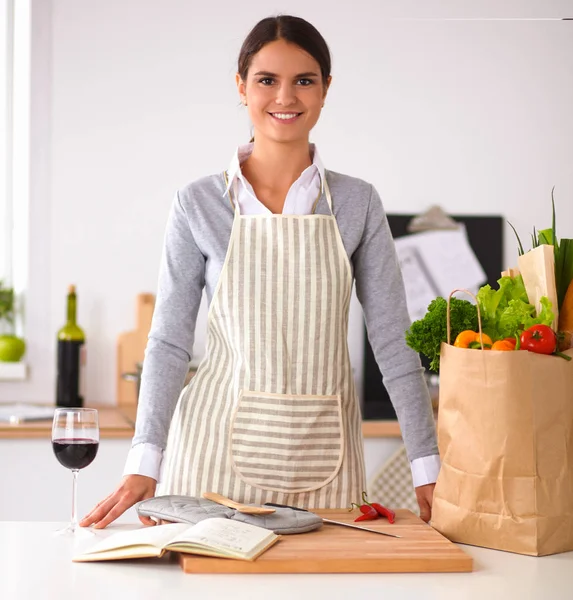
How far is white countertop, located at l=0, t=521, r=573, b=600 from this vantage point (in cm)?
91

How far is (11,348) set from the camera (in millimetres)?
3002

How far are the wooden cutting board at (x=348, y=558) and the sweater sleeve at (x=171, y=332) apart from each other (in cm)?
38

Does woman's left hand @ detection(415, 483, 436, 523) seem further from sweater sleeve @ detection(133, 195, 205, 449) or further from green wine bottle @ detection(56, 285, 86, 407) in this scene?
green wine bottle @ detection(56, 285, 86, 407)

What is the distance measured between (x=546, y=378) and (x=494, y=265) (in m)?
2.08

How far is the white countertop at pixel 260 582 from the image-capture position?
0.91 m

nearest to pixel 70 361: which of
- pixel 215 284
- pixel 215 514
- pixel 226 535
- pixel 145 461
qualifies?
pixel 215 284

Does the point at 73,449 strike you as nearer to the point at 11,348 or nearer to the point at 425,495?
the point at 425,495

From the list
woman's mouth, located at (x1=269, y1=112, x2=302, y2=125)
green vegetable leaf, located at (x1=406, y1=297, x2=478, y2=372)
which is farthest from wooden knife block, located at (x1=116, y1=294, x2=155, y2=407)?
green vegetable leaf, located at (x1=406, y1=297, x2=478, y2=372)

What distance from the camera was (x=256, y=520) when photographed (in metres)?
1.13

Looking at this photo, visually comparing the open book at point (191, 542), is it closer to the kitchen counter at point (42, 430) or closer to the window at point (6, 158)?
the kitchen counter at point (42, 430)

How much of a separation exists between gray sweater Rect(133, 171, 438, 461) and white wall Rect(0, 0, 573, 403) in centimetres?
152

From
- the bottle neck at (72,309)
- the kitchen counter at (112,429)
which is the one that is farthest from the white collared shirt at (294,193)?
the bottle neck at (72,309)

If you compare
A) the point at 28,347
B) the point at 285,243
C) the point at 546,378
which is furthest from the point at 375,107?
the point at 546,378

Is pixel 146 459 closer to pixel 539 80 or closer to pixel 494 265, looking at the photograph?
pixel 494 265
